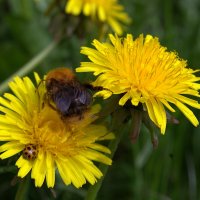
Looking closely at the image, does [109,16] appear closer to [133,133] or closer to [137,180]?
[137,180]

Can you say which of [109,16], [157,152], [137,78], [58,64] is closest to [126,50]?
[137,78]

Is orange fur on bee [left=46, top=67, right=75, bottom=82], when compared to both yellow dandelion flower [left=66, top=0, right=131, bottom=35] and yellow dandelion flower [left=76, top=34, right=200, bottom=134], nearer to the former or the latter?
yellow dandelion flower [left=76, top=34, right=200, bottom=134]

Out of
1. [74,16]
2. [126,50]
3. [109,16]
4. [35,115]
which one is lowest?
[35,115]

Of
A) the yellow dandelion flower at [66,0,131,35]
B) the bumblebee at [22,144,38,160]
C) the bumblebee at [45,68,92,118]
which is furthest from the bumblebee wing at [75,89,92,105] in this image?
the yellow dandelion flower at [66,0,131,35]

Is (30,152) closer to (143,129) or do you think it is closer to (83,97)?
(83,97)

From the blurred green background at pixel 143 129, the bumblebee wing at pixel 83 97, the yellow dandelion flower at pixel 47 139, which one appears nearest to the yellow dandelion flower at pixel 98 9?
the blurred green background at pixel 143 129

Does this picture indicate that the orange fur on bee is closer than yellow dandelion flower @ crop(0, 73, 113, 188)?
No
